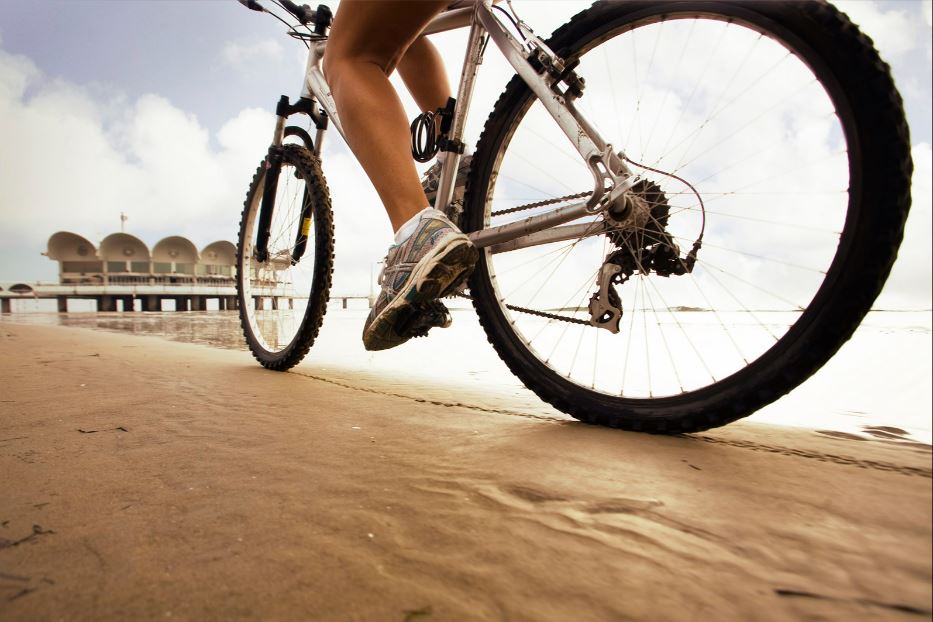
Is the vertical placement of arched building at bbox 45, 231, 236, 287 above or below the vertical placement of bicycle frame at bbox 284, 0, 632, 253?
above

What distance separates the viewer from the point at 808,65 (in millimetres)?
929

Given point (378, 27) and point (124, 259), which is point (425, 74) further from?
point (124, 259)

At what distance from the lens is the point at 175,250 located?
32.3m

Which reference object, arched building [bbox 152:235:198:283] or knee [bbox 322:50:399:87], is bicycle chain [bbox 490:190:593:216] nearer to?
knee [bbox 322:50:399:87]

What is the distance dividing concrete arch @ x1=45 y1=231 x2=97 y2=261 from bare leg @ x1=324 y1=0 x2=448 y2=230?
39.3 m

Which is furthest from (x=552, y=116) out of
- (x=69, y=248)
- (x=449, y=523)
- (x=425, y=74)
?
(x=69, y=248)

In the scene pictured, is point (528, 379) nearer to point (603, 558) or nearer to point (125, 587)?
point (603, 558)

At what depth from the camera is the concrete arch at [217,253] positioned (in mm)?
33875

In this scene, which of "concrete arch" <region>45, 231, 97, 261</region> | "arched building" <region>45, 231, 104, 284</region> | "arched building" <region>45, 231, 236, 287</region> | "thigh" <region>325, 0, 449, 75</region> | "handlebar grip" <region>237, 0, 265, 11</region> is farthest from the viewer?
"arched building" <region>45, 231, 236, 287</region>

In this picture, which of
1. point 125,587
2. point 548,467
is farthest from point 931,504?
point 125,587

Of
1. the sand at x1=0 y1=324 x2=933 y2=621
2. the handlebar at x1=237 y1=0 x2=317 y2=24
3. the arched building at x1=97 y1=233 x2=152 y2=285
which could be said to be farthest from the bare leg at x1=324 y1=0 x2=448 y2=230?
the arched building at x1=97 y1=233 x2=152 y2=285

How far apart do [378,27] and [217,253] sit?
38.4m

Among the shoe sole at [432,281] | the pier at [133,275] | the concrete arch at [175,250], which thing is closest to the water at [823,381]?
the shoe sole at [432,281]

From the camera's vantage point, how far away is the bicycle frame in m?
1.17
